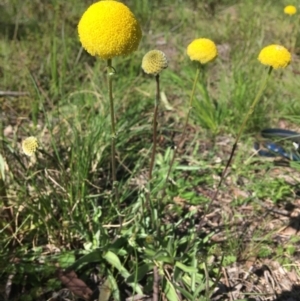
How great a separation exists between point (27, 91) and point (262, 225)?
2270mm

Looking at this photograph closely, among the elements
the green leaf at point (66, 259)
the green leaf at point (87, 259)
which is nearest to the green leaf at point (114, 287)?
the green leaf at point (87, 259)

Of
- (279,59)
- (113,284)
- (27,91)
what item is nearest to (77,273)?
(113,284)

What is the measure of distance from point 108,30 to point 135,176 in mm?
1577

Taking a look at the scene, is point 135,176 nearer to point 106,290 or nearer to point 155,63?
point 106,290

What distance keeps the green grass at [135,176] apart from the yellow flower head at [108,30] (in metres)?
0.65

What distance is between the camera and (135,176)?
2652 millimetres

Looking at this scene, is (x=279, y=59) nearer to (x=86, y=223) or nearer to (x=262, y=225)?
(x=262, y=225)

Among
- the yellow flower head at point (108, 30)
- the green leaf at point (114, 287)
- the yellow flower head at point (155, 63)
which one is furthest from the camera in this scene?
the green leaf at point (114, 287)

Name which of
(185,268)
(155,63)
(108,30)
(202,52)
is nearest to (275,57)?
(202,52)

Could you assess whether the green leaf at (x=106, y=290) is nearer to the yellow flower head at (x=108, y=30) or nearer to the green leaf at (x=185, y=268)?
the green leaf at (x=185, y=268)

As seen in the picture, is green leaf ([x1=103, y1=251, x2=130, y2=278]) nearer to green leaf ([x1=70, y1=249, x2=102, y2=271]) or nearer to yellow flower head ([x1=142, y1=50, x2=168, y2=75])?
green leaf ([x1=70, y1=249, x2=102, y2=271])

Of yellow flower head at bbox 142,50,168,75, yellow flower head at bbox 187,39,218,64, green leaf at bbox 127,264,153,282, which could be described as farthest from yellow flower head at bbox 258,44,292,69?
green leaf at bbox 127,264,153,282

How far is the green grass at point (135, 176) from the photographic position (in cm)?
195

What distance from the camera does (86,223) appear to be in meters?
2.13
